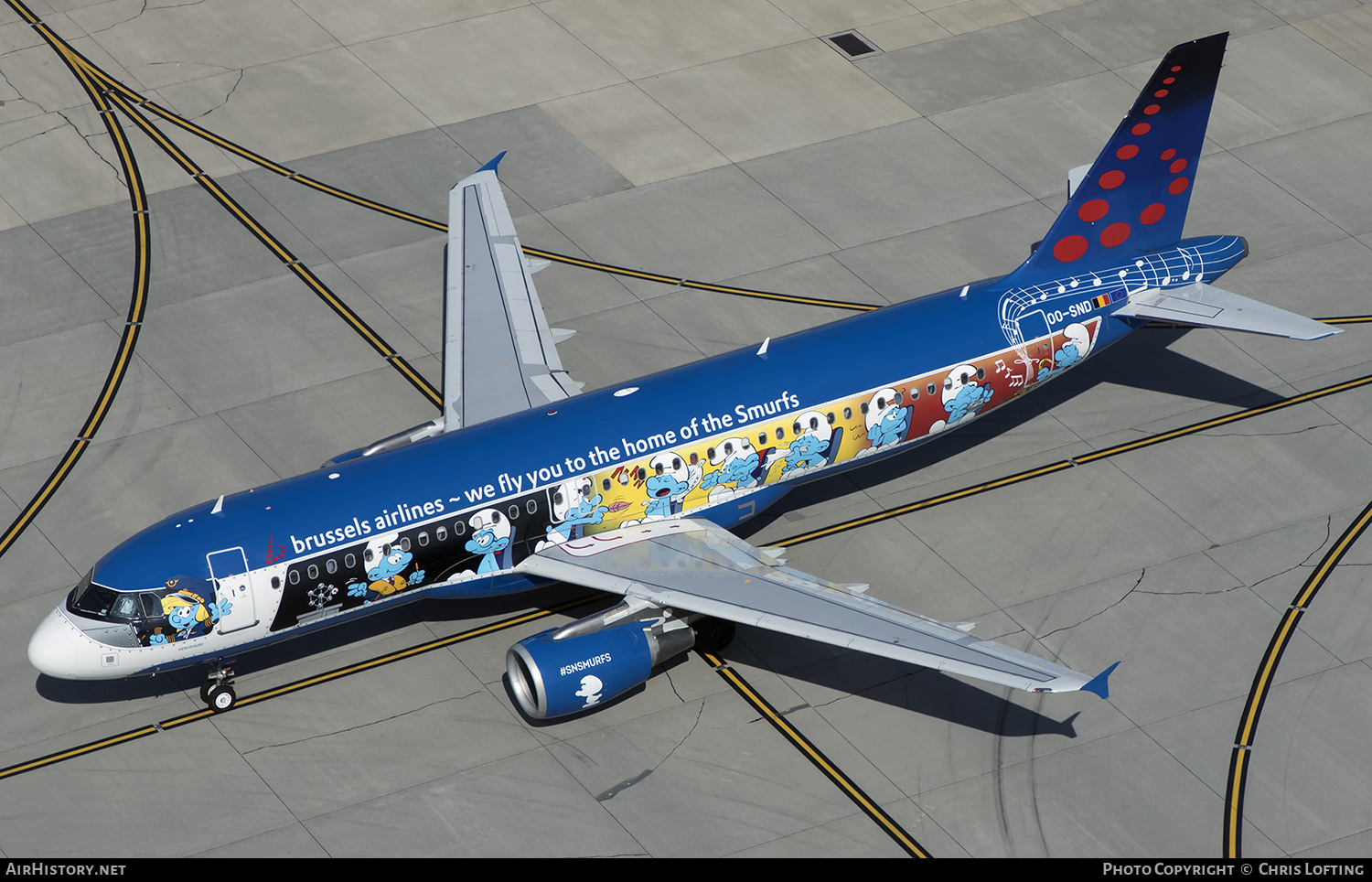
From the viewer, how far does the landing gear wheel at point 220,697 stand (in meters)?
37.8

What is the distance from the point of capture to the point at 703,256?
175 feet

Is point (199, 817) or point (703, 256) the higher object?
point (703, 256)

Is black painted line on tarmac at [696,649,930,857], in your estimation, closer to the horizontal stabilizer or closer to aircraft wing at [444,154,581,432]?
aircraft wing at [444,154,581,432]

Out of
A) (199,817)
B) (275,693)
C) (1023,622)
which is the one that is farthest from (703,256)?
(199,817)

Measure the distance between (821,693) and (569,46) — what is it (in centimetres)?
3307

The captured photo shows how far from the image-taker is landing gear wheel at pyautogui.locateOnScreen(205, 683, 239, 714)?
1486 inches

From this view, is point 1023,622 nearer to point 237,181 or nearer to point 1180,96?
point 1180,96

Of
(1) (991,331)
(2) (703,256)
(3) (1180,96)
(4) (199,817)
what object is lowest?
(4) (199,817)

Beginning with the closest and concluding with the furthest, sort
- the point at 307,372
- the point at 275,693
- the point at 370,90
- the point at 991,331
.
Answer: the point at 275,693 → the point at 991,331 → the point at 307,372 → the point at 370,90

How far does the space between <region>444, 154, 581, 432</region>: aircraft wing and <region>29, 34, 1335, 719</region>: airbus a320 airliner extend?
8cm

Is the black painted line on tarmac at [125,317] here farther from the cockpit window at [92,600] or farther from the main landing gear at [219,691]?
the main landing gear at [219,691]

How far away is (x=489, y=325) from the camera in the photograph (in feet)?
148

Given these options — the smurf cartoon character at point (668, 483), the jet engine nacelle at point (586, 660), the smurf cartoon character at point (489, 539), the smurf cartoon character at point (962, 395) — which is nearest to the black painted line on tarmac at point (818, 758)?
the jet engine nacelle at point (586, 660)

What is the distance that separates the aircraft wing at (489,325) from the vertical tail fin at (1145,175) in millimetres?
13692
